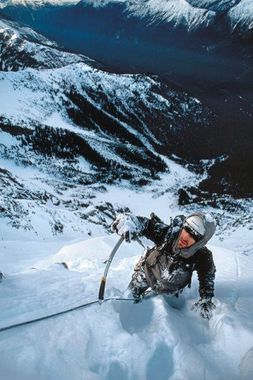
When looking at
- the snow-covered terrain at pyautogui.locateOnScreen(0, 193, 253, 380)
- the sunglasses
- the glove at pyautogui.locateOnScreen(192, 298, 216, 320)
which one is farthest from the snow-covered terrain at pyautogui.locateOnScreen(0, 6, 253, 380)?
the sunglasses

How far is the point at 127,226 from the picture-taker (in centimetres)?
684

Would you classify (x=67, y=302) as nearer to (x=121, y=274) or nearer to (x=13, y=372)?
(x=13, y=372)

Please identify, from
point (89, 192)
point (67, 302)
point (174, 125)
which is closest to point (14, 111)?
point (89, 192)

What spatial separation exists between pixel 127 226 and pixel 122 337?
1764 mm

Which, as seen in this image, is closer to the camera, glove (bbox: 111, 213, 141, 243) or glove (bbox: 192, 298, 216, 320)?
glove (bbox: 192, 298, 216, 320)

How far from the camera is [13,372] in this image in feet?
15.7

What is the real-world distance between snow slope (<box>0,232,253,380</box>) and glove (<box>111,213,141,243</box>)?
44.4 inches

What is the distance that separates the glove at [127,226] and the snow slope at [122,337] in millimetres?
1127

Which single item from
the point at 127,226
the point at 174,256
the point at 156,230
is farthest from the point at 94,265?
the point at 127,226

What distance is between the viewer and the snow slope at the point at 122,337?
5.16 metres

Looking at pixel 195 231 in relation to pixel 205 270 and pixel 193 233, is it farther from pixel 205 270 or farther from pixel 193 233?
pixel 205 270

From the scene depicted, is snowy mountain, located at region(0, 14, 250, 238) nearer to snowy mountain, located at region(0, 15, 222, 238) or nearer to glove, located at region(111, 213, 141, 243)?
snowy mountain, located at region(0, 15, 222, 238)

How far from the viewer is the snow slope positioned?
16.9 feet

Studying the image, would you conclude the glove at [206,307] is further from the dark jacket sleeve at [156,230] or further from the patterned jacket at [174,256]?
the dark jacket sleeve at [156,230]
